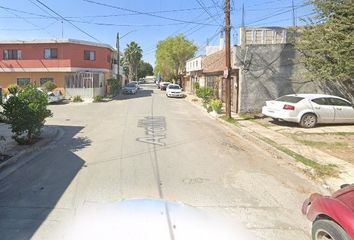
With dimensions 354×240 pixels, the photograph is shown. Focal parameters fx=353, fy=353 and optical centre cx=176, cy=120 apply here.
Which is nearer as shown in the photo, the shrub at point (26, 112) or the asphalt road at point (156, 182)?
the asphalt road at point (156, 182)

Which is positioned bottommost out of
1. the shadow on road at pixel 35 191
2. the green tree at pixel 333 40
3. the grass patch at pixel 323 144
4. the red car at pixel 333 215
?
the shadow on road at pixel 35 191

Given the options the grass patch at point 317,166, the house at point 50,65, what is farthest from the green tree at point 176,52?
the grass patch at point 317,166

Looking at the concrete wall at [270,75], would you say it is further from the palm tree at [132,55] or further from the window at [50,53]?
the palm tree at [132,55]

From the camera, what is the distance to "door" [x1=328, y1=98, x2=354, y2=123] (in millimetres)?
16391

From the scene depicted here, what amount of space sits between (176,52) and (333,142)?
52277mm

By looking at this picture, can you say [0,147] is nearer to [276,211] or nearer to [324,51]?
[276,211]

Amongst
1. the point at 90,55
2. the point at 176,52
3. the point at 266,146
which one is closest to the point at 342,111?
the point at 266,146

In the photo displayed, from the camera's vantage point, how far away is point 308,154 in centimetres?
1076

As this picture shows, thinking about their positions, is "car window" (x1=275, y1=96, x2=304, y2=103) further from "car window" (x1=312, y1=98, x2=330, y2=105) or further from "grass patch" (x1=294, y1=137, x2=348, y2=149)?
"grass patch" (x1=294, y1=137, x2=348, y2=149)

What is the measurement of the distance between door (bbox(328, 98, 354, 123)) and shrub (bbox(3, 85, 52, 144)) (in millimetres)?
12669

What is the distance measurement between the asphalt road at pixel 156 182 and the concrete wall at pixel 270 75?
28.1ft

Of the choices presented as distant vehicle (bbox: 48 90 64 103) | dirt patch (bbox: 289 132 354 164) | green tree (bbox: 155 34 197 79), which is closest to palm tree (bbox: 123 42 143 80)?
green tree (bbox: 155 34 197 79)

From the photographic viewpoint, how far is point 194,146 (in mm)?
11891

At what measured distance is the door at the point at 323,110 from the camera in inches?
636
